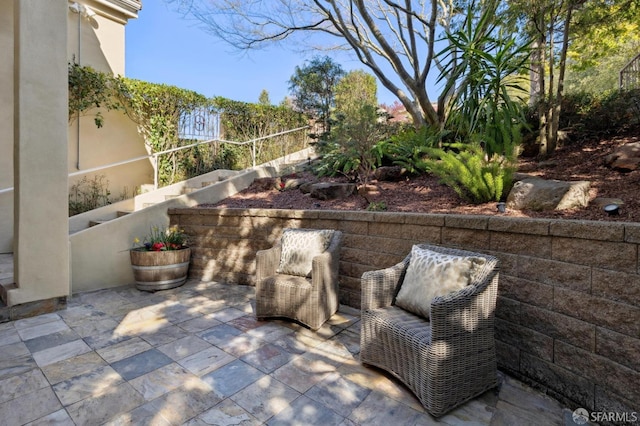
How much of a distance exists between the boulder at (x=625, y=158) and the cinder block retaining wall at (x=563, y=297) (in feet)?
6.76

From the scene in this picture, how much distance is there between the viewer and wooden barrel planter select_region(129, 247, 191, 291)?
390 centimetres

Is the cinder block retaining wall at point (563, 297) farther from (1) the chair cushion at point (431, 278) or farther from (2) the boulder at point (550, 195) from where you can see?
(2) the boulder at point (550, 195)

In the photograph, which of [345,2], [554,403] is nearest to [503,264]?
[554,403]

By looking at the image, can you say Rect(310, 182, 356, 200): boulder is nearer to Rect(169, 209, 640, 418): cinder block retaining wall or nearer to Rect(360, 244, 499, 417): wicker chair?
Rect(169, 209, 640, 418): cinder block retaining wall

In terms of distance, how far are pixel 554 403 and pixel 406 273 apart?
1.11 metres

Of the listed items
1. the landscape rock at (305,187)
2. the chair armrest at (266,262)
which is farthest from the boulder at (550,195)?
the landscape rock at (305,187)

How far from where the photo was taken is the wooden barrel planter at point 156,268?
12.8 feet

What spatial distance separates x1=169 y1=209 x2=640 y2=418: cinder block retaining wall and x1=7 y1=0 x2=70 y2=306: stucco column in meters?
3.42

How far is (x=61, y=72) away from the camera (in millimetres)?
3184

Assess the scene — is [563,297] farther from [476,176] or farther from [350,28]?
[350,28]

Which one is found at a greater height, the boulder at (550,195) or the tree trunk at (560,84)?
the tree trunk at (560,84)

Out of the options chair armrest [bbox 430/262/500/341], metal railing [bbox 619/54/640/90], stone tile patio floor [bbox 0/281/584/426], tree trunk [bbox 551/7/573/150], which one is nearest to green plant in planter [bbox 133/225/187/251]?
stone tile patio floor [bbox 0/281/584/426]

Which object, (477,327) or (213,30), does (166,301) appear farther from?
(213,30)

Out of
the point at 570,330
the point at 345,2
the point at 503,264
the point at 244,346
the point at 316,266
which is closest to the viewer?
the point at 570,330
